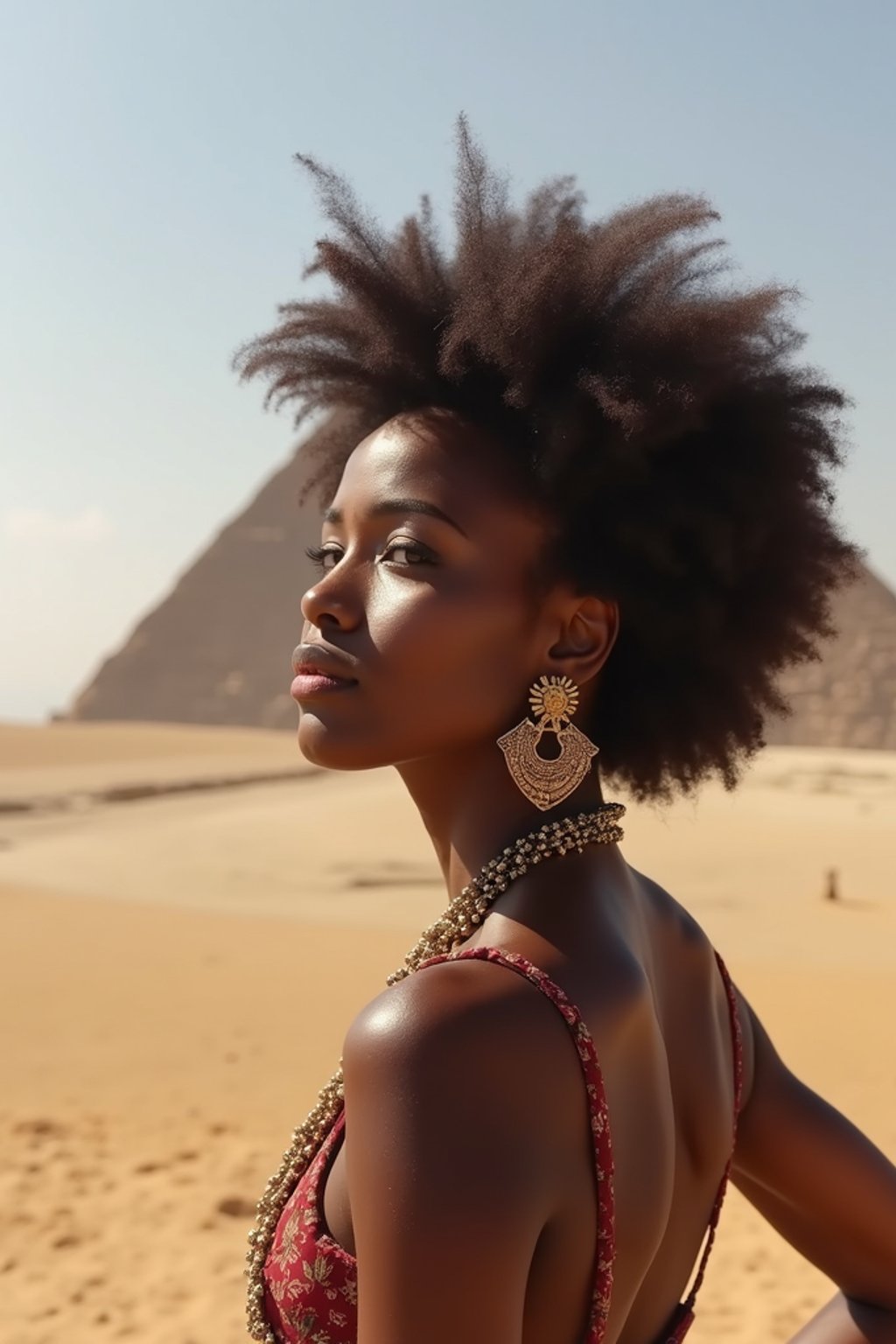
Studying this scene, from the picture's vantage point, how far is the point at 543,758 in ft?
5.41

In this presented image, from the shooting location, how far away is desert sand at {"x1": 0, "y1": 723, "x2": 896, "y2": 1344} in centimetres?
507

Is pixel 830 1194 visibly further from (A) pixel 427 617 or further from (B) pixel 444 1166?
(A) pixel 427 617

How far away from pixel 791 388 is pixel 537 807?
716 millimetres

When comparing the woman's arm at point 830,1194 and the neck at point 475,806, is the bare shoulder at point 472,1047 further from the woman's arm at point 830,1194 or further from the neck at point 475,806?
the woman's arm at point 830,1194

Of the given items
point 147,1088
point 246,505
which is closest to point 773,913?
point 147,1088

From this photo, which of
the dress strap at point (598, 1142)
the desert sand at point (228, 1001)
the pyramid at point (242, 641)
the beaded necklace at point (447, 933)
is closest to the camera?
the dress strap at point (598, 1142)

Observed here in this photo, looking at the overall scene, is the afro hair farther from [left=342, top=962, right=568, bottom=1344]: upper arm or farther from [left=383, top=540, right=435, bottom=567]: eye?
[left=342, top=962, right=568, bottom=1344]: upper arm

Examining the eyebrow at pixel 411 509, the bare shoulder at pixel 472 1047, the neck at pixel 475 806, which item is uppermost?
the eyebrow at pixel 411 509

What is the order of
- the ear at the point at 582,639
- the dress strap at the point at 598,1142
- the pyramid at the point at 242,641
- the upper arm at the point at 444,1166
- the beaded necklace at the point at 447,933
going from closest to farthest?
the upper arm at the point at 444,1166, the dress strap at the point at 598,1142, the beaded necklace at the point at 447,933, the ear at the point at 582,639, the pyramid at the point at 242,641

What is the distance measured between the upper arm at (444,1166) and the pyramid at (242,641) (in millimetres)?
154022

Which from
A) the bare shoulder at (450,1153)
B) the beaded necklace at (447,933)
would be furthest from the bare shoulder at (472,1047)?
the beaded necklace at (447,933)

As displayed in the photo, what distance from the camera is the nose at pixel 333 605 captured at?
63.7 inches

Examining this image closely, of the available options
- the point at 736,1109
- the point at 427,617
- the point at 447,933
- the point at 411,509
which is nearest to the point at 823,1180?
the point at 736,1109

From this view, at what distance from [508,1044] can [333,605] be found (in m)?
0.63
